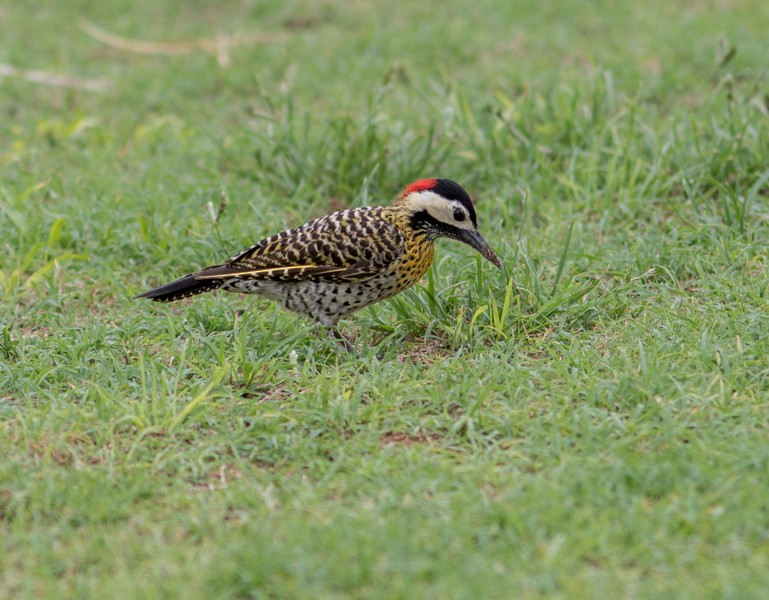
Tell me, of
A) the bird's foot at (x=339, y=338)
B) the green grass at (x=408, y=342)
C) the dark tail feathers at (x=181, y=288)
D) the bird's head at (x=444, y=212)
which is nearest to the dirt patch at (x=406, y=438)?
the green grass at (x=408, y=342)

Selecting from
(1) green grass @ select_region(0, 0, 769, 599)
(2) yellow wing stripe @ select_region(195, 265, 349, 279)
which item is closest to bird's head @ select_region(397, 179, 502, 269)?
(1) green grass @ select_region(0, 0, 769, 599)

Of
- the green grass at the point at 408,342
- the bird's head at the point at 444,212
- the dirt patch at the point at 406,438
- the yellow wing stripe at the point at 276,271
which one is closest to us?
the green grass at the point at 408,342

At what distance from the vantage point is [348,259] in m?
5.56

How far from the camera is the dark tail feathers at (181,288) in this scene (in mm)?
5691

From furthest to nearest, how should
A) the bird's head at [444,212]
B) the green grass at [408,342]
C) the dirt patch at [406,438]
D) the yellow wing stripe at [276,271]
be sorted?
1. the bird's head at [444,212]
2. the yellow wing stripe at [276,271]
3. the dirt patch at [406,438]
4. the green grass at [408,342]

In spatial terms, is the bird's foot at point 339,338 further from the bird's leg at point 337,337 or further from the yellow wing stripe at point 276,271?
the yellow wing stripe at point 276,271

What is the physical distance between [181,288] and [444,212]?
4.76 ft

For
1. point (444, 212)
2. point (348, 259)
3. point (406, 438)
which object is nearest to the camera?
point (406, 438)

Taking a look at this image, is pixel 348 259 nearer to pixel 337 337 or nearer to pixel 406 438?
pixel 337 337

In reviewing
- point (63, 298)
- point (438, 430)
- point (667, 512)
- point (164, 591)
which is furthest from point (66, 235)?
point (667, 512)

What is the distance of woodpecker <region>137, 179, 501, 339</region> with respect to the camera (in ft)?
18.3

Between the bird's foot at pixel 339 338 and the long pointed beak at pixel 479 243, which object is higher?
the long pointed beak at pixel 479 243

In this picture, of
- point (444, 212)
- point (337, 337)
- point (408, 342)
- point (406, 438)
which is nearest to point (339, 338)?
point (337, 337)

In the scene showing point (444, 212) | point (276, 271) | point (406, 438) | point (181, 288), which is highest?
point (444, 212)
